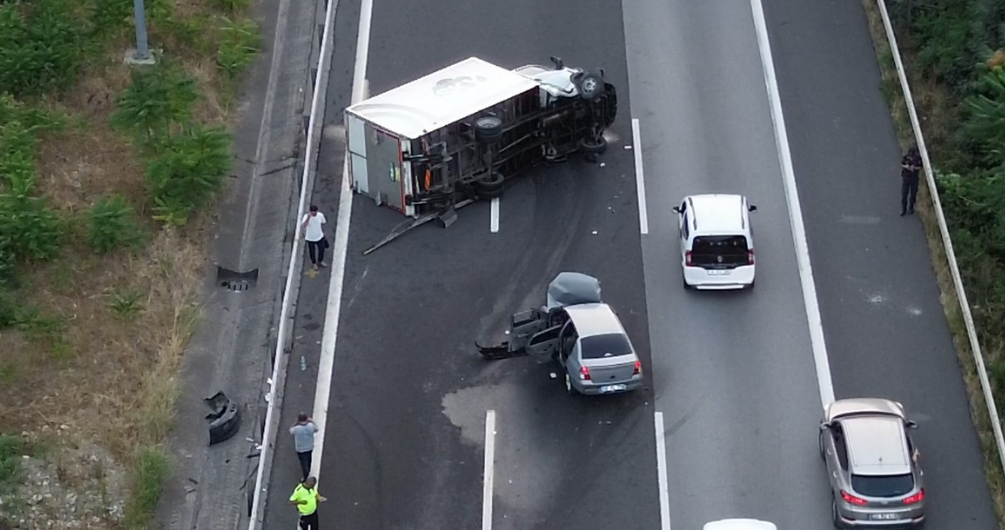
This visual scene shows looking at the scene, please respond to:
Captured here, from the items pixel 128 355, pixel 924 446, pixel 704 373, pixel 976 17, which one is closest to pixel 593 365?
pixel 704 373

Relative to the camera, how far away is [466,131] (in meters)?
35.2

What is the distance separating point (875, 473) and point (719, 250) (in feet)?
23.1

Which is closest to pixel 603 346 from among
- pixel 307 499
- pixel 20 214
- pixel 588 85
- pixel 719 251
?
pixel 719 251

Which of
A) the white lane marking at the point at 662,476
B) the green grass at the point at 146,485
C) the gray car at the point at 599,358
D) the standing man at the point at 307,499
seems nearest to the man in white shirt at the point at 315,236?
the gray car at the point at 599,358

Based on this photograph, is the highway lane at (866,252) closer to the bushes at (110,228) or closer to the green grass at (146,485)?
the green grass at (146,485)

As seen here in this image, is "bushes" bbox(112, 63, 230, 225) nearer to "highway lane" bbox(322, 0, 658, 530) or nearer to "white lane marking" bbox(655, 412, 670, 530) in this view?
"highway lane" bbox(322, 0, 658, 530)

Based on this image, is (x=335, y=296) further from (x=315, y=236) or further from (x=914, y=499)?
(x=914, y=499)

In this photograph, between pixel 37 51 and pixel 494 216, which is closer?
pixel 494 216

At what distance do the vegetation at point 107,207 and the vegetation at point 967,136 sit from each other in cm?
1560

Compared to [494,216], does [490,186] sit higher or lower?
higher

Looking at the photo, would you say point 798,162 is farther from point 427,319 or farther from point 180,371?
point 180,371

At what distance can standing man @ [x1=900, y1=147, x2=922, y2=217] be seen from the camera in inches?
1363

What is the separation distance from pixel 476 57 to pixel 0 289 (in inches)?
546

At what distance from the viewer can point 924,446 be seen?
29.9 m
